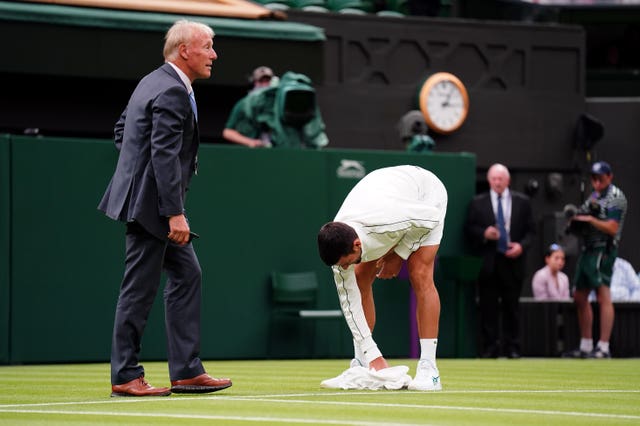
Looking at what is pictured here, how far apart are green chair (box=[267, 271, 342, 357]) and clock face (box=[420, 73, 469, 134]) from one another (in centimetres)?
708

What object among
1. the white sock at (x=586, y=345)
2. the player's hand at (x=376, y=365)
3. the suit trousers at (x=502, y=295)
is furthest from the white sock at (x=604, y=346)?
the player's hand at (x=376, y=365)

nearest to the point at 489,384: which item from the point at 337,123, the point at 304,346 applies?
the point at 304,346

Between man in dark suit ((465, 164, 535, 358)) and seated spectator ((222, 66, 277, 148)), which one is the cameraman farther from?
seated spectator ((222, 66, 277, 148))

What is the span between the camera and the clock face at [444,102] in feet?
73.9

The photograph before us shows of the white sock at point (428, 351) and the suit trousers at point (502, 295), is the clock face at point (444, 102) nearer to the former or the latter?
the suit trousers at point (502, 295)

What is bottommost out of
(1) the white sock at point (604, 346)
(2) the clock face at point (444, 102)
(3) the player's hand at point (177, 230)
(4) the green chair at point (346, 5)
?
(1) the white sock at point (604, 346)

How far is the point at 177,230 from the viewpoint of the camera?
8180 mm

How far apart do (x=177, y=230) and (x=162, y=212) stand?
0.45ft

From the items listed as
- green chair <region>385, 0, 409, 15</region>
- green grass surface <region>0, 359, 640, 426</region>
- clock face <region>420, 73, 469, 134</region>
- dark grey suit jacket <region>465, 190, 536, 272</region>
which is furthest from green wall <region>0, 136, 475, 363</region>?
green chair <region>385, 0, 409, 15</region>

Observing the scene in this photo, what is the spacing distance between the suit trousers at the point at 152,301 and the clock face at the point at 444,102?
14222mm

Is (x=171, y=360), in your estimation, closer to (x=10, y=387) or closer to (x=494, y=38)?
(x=10, y=387)

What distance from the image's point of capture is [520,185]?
23.9m

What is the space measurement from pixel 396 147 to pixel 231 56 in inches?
175

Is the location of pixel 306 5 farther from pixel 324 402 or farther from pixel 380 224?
pixel 324 402
